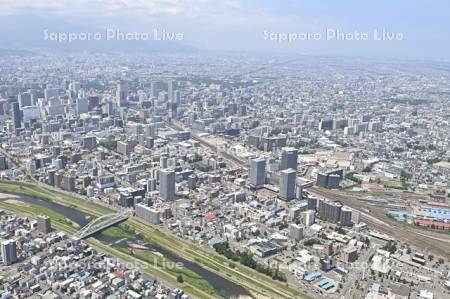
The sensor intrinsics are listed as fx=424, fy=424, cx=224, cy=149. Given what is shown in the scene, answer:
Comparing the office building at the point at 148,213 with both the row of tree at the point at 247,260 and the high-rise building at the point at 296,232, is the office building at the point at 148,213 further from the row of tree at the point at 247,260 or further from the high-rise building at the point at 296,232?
the high-rise building at the point at 296,232

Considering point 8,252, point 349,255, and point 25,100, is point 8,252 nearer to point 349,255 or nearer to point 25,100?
point 349,255

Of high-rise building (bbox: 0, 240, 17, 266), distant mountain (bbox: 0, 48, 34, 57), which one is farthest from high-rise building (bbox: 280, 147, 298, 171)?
distant mountain (bbox: 0, 48, 34, 57)

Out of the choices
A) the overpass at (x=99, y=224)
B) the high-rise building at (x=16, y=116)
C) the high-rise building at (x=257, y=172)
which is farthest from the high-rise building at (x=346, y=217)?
the high-rise building at (x=16, y=116)

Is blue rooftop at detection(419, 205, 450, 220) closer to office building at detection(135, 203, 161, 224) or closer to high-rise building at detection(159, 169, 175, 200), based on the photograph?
high-rise building at detection(159, 169, 175, 200)

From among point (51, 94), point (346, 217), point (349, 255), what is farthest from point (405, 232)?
point (51, 94)

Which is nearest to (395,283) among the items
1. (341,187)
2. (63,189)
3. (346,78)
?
(341,187)

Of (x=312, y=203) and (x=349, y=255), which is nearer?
(x=349, y=255)
